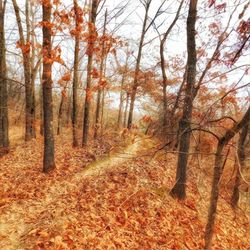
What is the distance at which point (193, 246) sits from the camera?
656 centimetres

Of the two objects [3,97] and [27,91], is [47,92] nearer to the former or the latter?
[3,97]

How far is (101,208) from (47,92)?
423 centimetres

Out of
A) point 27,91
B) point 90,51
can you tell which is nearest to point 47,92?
point 90,51

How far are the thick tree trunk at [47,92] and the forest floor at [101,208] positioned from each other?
0.54 m

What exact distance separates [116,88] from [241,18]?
67.7 ft

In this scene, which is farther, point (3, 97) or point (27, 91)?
point (27, 91)

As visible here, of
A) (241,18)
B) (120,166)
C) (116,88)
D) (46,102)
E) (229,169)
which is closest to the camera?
(241,18)

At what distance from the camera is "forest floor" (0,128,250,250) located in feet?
17.8

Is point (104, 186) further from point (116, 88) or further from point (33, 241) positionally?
point (116, 88)

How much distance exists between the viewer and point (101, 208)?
676 centimetres

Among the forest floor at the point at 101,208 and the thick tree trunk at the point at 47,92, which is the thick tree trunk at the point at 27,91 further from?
the thick tree trunk at the point at 47,92

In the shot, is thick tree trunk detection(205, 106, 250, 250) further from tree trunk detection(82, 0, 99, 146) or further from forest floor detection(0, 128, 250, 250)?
tree trunk detection(82, 0, 99, 146)

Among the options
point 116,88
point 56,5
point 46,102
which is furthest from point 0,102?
point 116,88

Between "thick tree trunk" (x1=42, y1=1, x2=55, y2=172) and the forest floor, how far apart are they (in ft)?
1.76
